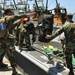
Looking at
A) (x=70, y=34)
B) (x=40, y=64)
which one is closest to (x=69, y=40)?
(x=70, y=34)

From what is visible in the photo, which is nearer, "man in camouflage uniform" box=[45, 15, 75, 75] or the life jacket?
"man in camouflage uniform" box=[45, 15, 75, 75]

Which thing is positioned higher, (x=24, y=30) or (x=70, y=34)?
(x=70, y=34)

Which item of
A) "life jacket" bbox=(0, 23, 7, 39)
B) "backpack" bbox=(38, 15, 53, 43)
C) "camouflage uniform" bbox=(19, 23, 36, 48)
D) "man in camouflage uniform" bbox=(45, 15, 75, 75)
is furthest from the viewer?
"backpack" bbox=(38, 15, 53, 43)

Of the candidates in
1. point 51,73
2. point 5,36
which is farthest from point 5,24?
point 51,73

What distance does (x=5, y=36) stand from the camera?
802 cm

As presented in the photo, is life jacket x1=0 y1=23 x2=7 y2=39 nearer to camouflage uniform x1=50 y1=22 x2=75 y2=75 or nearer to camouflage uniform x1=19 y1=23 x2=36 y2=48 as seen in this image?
camouflage uniform x1=19 y1=23 x2=36 y2=48

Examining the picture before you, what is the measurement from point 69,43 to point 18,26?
399 cm

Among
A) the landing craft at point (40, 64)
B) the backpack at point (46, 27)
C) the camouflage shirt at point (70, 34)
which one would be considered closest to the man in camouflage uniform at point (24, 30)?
the landing craft at point (40, 64)

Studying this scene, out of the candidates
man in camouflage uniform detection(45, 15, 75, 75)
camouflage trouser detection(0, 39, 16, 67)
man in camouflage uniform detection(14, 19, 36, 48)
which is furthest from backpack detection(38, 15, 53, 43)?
man in camouflage uniform detection(45, 15, 75, 75)

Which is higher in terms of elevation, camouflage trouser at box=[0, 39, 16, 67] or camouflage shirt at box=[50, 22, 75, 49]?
camouflage shirt at box=[50, 22, 75, 49]

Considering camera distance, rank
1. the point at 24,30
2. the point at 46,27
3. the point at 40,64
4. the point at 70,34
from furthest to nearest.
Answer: the point at 46,27 → the point at 24,30 → the point at 40,64 → the point at 70,34

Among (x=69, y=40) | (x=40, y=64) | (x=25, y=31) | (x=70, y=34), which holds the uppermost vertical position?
(x=70, y=34)

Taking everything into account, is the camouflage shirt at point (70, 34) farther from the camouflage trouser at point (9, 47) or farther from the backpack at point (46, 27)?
the backpack at point (46, 27)

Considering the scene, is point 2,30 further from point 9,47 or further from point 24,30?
point 24,30
